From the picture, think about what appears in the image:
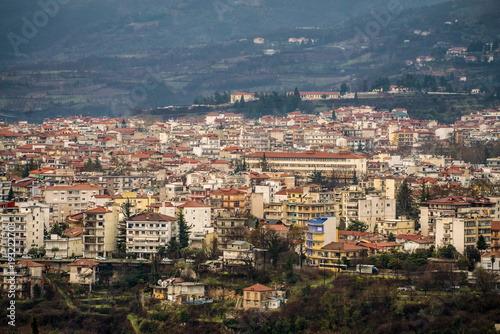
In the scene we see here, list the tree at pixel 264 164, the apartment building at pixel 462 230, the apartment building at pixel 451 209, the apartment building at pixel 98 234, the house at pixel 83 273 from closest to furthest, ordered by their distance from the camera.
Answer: the apartment building at pixel 462 230
the house at pixel 83 273
the apartment building at pixel 451 209
the apartment building at pixel 98 234
the tree at pixel 264 164

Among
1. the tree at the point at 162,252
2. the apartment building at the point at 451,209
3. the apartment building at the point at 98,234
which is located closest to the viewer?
the apartment building at the point at 451,209

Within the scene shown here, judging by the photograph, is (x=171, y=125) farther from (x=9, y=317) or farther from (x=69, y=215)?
(x=9, y=317)

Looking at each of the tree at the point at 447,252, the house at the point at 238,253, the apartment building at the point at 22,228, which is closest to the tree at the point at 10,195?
the apartment building at the point at 22,228

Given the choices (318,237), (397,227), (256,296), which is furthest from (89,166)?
(256,296)

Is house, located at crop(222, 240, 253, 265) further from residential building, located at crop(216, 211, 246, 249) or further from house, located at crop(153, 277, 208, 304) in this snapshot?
house, located at crop(153, 277, 208, 304)

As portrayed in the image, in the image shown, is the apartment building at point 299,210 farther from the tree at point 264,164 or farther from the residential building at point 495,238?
the tree at point 264,164

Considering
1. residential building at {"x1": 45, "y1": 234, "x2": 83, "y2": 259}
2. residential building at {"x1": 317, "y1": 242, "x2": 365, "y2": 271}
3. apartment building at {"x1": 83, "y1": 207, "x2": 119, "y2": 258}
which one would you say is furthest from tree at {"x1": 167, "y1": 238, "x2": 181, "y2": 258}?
residential building at {"x1": 317, "y1": 242, "x2": 365, "y2": 271}
